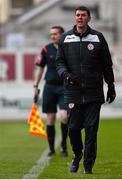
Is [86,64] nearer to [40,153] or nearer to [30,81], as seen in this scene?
[40,153]

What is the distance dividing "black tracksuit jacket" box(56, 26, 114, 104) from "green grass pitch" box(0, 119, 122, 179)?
99cm

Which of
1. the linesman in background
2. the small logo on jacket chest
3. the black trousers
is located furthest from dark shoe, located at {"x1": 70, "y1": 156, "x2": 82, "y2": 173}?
the linesman in background

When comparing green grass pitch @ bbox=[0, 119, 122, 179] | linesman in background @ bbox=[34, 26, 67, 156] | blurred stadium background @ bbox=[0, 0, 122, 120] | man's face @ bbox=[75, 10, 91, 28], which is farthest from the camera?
blurred stadium background @ bbox=[0, 0, 122, 120]

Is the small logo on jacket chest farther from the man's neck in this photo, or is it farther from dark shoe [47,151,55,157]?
dark shoe [47,151,55,157]

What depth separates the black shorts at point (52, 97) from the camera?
47.1 feet

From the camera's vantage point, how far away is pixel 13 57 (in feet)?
85.3

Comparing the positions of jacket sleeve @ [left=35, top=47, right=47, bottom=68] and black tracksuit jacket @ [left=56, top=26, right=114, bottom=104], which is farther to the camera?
jacket sleeve @ [left=35, top=47, right=47, bottom=68]

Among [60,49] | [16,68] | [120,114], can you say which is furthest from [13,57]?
[60,49]

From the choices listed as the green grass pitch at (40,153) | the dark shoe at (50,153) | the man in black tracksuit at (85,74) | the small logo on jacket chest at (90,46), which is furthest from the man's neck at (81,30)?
the dark shoe at (50,153)

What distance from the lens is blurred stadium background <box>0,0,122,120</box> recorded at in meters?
25.5

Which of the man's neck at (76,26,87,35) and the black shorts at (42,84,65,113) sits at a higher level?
the man's neck at (76,26,87,35)

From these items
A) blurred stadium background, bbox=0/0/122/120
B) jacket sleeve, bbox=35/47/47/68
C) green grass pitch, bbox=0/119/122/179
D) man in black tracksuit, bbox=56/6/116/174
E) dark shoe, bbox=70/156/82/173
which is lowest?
blurred stadium background, bbox=0/0/122/120

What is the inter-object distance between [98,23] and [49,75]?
1862 cm

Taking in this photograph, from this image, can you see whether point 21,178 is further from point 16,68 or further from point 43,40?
point 43,40
